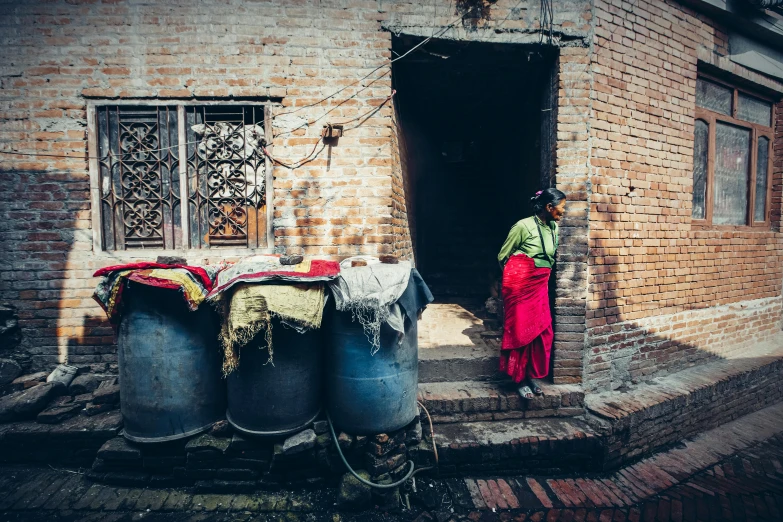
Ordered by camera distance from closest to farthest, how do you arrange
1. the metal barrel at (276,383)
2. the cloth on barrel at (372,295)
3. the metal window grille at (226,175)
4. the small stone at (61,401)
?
the cloth on barrel at (372,295) < the metal barrel at (276,383) < the small stone at (61,401) < the metal window grille at (226,175)

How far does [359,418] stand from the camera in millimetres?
2523

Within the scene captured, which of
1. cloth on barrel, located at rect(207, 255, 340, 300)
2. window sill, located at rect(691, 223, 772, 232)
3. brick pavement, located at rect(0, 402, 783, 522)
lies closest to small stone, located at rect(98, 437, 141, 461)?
brick pavement, located at rect(0, 402, 783, 522)

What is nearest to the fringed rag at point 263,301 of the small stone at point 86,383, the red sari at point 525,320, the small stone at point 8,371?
the red sari at point 525,320

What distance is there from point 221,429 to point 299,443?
647mm

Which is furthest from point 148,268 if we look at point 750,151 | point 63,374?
point 750,151

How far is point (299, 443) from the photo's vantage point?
97.4 inches

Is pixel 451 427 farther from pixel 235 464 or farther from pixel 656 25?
pixel 656 25

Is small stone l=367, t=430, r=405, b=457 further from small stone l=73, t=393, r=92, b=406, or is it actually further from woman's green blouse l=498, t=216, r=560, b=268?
small stone l=73, t=393, r=92, b=406

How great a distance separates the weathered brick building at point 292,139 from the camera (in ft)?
10.3

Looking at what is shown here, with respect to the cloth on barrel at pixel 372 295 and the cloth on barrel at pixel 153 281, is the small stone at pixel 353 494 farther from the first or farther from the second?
the cloth on barrel at pixel 153 281

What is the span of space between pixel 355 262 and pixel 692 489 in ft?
11.2

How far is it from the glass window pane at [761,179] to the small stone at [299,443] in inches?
263

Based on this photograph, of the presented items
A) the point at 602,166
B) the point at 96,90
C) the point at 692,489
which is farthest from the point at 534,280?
the point at 96,90

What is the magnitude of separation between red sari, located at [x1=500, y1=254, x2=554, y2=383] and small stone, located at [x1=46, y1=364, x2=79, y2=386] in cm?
403
